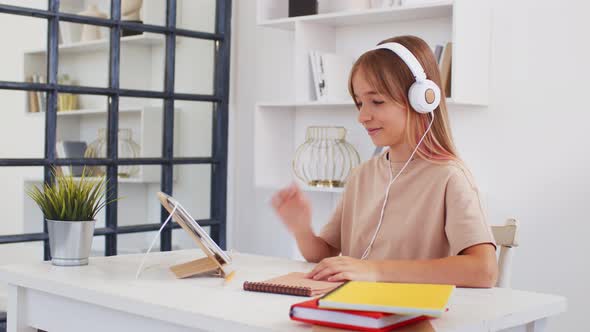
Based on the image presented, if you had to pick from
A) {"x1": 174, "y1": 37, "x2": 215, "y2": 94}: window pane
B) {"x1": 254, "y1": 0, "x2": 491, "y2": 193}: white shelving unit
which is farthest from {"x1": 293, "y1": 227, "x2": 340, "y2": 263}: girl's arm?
{"x1": 174, "y1": 37, "x2": 215, "y2": 94}: window pane

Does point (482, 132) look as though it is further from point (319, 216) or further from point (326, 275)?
point (326, 275)

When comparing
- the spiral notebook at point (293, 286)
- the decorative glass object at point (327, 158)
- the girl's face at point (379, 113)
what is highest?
the girl's face at point (379, 113)

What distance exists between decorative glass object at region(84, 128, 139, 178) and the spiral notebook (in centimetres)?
193

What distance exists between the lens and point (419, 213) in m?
1.98

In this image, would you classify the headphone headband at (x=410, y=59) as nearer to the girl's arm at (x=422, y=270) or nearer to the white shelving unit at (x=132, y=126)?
the girl's arm at (x=422, y=270)

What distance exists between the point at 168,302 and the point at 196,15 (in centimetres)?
251

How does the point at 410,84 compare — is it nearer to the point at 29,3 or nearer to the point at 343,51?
the point at 343,51

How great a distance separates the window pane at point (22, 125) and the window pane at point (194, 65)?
73 centimetres

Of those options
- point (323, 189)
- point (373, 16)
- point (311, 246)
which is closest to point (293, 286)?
point (311, 246)

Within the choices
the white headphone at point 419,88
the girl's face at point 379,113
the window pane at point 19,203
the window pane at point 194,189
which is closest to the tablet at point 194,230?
the girl's face at point 379,113

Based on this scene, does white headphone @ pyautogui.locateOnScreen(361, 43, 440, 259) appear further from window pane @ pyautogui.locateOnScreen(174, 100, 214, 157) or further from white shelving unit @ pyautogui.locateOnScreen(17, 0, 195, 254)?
window pane @ pyautogui.locateOnScreen(174, 100, 214, 157)

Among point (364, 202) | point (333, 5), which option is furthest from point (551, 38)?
point (364, 202)

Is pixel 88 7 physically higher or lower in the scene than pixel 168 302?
higher

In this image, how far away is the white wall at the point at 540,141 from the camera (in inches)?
115
